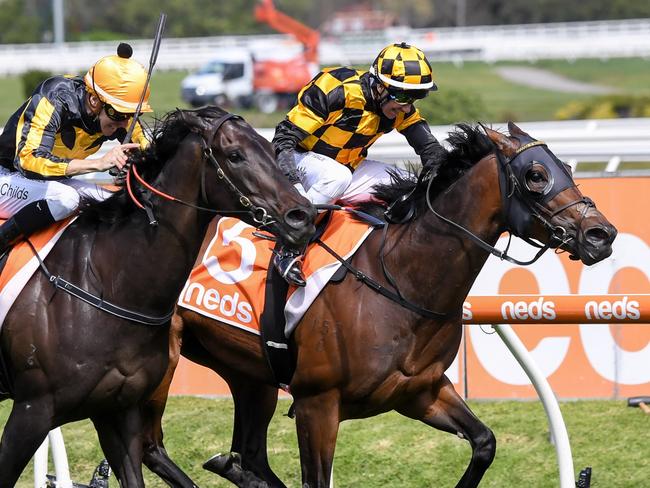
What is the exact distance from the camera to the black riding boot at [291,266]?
4898mm

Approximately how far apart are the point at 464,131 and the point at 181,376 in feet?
10.0

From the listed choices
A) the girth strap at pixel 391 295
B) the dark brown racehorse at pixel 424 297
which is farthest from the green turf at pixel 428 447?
the girth strap at pixel 391 295

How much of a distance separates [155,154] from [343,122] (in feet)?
3.62

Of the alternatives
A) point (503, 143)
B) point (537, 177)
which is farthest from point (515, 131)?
point (537, 177)

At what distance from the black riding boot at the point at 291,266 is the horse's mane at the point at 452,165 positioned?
0.44 m

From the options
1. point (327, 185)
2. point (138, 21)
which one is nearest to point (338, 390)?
point (327, 185)

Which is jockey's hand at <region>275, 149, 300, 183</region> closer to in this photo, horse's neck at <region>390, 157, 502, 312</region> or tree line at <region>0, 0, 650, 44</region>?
horse's neck at <region>390, 157, 502, 312</region>

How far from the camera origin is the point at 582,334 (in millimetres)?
6809

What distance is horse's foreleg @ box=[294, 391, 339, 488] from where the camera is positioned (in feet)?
15.5

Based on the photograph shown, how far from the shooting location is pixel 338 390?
4777 millimetres

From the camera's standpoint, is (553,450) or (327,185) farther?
(553,450)

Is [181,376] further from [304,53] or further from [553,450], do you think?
[304,53]

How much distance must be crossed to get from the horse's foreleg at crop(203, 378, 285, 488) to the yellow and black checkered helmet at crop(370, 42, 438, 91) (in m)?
1.58

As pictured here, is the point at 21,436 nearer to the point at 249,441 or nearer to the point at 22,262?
the point at 22,262
